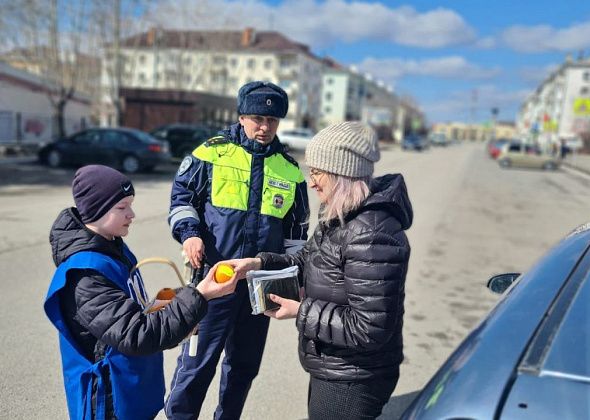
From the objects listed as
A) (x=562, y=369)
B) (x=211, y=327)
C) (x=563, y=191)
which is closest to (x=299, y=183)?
(x=211, y=327)

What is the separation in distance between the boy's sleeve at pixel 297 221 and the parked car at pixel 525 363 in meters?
1.35

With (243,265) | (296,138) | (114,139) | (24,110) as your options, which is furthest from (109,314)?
(296,138)

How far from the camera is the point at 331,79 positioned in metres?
90.4

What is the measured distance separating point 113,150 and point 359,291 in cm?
1551

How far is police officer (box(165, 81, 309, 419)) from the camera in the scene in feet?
8.17

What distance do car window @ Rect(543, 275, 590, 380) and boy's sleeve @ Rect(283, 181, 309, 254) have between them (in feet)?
5.02

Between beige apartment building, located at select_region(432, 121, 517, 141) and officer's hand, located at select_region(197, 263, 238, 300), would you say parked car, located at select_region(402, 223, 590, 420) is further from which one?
beige apartment building, located at select_region(432, 121, 517, 141)

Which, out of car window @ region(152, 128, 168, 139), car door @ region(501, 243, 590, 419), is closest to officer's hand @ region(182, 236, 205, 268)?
car door @ region(501, 243, 590, 419)

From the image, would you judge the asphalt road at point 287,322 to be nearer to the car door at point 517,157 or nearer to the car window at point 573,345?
the car window at point 573,345

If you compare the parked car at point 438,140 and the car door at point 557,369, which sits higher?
the car door at point 557,369

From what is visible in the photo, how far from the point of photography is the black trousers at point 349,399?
74.0 inches

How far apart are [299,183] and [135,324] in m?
1.26

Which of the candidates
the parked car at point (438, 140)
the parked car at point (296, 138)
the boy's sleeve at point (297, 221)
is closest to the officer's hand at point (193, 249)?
the boy's sleeve at point (297, 221)

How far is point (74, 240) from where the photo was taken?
1801mm
